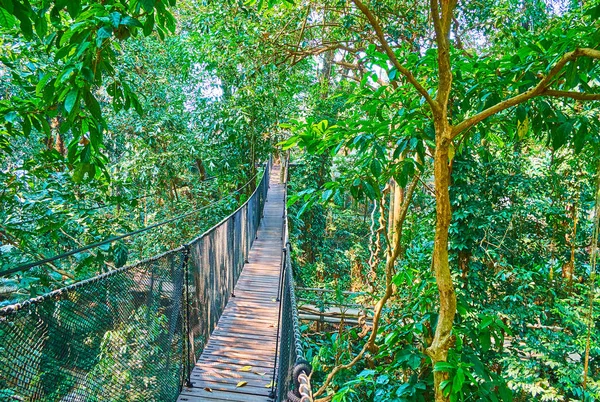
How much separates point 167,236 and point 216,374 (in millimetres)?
4047

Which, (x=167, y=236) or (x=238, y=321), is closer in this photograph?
(x=238, y=321)

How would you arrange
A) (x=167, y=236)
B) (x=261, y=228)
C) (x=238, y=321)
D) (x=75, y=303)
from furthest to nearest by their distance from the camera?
(x=261, y=228)
(x=167, y=236)
(x=238, y=321)
(x=75, y=303)

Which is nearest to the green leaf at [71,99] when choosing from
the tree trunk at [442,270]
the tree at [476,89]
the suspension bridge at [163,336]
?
the suspension bridge at [163,336]

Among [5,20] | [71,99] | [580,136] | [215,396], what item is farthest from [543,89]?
[215,396]

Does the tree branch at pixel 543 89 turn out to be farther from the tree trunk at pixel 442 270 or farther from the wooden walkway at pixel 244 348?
the wooden walkway at pixel 244 348

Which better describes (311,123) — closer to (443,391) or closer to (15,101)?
(443,391)

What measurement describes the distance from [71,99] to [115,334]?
3.39 ft

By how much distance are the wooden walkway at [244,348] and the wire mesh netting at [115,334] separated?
0.15 m

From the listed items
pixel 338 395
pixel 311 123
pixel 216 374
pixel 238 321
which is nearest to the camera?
pixel 311 123

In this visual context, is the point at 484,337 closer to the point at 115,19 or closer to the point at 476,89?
the point at 476,89

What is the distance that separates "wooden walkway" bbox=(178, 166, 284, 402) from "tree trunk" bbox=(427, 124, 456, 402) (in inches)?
57.6

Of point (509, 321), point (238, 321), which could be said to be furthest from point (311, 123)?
point (509, 321)

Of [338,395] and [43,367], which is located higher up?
[43,367]

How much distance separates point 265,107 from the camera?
23.0 ft
